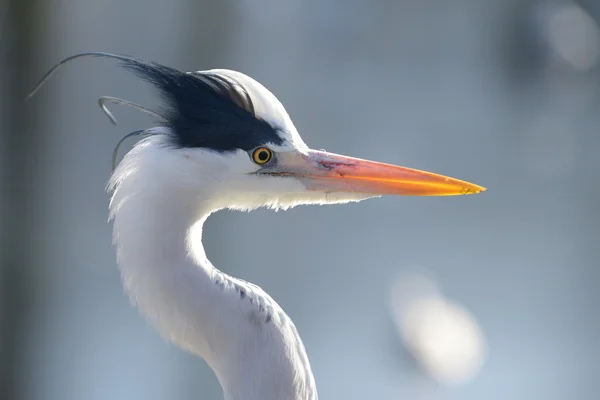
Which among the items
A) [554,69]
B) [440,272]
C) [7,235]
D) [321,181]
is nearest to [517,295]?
[440,272]

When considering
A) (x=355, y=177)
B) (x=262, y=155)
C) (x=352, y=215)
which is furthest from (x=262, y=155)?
(x=352, y=215)

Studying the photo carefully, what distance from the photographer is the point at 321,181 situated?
1.17m

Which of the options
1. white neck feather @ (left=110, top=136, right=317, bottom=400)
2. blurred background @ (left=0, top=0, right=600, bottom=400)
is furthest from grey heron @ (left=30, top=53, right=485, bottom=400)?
blurred background @ (left=0, top=0, right=600, bottom=400)

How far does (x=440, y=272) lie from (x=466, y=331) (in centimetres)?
49

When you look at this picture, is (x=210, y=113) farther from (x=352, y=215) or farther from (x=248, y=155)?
(x=352, y=215)

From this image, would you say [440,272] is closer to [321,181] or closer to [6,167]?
[6,167]

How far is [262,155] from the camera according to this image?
1.15 meters

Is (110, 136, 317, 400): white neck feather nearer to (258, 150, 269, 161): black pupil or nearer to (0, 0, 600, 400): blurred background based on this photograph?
(258, 150, 269, 161): black pupil

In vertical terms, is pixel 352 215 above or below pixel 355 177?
below

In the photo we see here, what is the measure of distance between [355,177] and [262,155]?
0.41 feet

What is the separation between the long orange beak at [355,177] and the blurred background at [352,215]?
6.53 ft

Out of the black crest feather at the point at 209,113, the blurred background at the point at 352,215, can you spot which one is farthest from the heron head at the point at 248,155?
the blurred background at the point at 352,215

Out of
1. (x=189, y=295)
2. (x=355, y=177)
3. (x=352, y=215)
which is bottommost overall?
(x=352, y=215)

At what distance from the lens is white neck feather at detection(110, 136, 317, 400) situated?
108 centimetres
